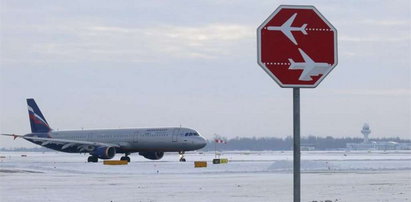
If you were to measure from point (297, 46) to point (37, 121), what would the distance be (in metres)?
84.6

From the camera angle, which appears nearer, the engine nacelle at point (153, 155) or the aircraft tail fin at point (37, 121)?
the engine nacelle at point (153, 155)

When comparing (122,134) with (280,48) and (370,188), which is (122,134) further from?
(280,48)

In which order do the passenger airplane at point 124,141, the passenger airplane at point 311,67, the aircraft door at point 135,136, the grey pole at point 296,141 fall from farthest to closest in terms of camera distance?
the aircraft door at point 135,136 < the passenger airplane at point 124,141 < the passenger airplane at point 311,67 < the grey pole at point 296,141

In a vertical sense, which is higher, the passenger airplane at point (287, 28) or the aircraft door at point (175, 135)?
the aircraft door at point (175, 135)

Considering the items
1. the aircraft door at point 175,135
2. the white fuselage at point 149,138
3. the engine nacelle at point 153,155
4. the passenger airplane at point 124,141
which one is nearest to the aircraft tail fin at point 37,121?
the passenger airplane at point 124,141

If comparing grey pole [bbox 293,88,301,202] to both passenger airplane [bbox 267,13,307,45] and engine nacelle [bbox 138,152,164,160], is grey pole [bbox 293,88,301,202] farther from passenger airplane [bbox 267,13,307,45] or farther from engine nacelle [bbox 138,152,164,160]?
engine nacelle [bbox 138,152,164,160]

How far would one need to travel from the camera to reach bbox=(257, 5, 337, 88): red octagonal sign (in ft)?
24.1

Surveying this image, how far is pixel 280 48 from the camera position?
740 cm

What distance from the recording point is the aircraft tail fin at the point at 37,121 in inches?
3514

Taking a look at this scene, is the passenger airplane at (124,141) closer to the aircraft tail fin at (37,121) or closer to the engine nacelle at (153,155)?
the engine nacelle at (153,155)

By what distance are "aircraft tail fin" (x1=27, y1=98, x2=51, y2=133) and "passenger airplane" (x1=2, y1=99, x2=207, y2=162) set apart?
1836 mm

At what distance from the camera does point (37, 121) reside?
89875mm

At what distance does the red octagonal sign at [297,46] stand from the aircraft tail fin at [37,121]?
8328 cm

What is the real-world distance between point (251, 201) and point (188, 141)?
49.9m
